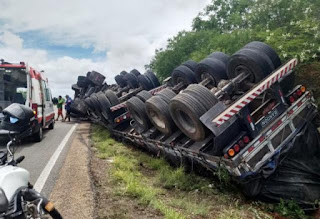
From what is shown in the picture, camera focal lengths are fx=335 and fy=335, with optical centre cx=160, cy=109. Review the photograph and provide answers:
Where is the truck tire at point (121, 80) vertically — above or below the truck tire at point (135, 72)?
below

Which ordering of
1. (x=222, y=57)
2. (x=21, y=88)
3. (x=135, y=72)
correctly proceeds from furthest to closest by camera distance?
(x=135, y=72), (x=21, y=88), (x=222, y=57)

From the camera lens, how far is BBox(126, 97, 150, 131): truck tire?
7.97m

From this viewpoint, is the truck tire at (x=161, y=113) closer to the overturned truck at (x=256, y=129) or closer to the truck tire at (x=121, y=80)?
the overturned truck at (x=256, y=129)

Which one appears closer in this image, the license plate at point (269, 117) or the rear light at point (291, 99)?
the license plate at point (269, 117)

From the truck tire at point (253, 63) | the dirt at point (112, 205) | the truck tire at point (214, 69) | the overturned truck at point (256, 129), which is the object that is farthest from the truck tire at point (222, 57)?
the dirt at point (112, 205)

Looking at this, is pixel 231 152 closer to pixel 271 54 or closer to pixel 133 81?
pixel 271 54

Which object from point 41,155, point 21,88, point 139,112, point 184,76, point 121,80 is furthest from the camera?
point 121,80

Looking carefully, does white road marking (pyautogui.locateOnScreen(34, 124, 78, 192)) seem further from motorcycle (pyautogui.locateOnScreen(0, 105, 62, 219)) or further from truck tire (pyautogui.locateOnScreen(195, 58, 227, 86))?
truck tire (pyautogui.locateOnScreen(195, 58, 227, 86))

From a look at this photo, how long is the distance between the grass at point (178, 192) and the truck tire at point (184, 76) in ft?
7.05

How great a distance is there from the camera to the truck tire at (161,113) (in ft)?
22.0

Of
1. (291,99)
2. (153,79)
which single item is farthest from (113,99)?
(291,99)

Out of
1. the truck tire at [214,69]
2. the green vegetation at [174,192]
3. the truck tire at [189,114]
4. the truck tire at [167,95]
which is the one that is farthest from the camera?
the truck tire at [214,69]

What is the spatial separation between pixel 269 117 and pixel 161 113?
2.19 meters

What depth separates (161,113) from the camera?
266 inches
